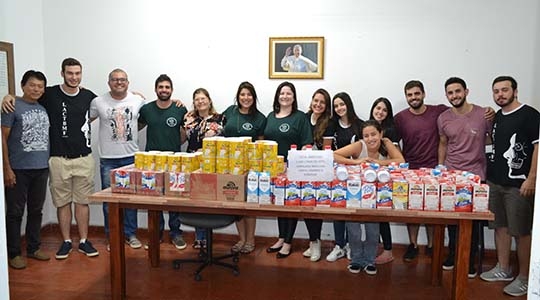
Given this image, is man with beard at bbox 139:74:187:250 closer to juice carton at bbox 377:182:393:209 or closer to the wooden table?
the wooden table

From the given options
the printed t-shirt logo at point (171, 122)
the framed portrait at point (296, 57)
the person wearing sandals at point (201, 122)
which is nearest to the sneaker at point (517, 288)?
the framed portrait at point (296, 57)

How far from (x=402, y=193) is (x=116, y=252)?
1.81m

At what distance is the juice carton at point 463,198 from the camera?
274cm

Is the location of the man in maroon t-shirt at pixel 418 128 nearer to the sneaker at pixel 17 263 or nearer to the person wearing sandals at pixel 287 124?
the person wearing sandals at pixel 287 124

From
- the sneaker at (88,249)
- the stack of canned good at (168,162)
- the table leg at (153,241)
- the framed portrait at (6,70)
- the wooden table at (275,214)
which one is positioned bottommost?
the sneaker at (88,249)

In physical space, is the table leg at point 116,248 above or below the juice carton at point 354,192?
below

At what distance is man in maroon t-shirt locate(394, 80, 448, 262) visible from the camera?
390cm

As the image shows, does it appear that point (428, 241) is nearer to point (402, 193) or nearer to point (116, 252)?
point (402, 193)

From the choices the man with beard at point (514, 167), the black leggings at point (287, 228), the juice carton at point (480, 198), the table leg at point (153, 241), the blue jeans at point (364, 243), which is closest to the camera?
the juice carton at point (480, 198)

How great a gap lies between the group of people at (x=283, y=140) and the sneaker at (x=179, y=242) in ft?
0.04

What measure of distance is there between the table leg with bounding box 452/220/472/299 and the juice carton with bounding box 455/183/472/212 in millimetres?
74

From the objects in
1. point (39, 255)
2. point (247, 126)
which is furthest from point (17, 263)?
point (247, 126)

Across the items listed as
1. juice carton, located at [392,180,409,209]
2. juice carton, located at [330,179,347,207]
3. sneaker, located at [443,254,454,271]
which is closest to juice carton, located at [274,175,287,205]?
juice carton, located at [330,179,347,207]

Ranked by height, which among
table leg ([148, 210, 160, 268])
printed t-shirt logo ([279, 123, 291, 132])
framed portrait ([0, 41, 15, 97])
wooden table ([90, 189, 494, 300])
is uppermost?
framed portrait ([0, 41, 15, 97])
